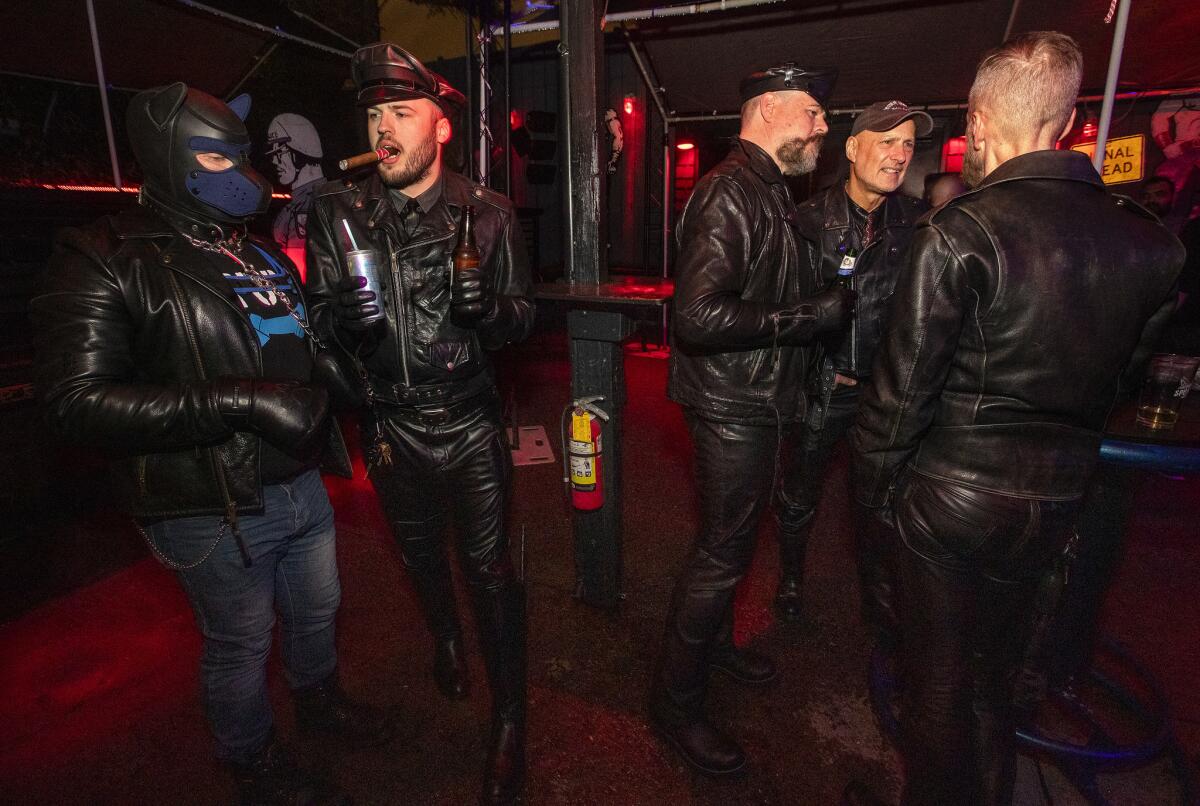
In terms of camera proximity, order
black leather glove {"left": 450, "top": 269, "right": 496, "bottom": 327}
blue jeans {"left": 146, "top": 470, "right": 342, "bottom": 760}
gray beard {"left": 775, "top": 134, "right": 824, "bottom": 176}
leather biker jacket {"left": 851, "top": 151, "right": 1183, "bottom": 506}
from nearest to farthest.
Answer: leather biker jacket {"left": 851, "top": 151, "right": 1183, "bottom": 506} → blue jeans {"left": 146, "top": 470, "right": 342, "bottom": 760} → black leather glove {"left": 450, "top": 269, "right": 496, "bottom": 327} → gray beard {"left": 775, "top": 134, "right": 824, "bottom": 176}

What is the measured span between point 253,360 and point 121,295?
1.35ft

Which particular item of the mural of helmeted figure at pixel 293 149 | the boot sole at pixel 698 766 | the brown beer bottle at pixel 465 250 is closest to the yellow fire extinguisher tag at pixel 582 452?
the brown beer bottle at pixel 465 250

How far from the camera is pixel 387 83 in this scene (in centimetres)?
249

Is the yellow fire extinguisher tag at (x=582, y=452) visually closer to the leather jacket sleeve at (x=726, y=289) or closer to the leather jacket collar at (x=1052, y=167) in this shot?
the leather jacket sleeve at (x=726, y=289)

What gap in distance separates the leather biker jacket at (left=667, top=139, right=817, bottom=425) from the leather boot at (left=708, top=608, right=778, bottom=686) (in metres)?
1.32

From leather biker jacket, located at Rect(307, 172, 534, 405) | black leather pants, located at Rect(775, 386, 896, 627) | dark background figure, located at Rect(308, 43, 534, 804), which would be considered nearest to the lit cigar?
dark background figure, located at Rect(308, 43, 534, 804)

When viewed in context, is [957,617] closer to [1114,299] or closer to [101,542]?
[1114,299]

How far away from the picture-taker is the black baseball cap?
3.28m

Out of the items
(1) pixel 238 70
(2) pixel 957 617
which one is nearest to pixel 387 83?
(2) pixel 957 617

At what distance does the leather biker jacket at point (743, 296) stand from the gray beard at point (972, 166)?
62 centimetres

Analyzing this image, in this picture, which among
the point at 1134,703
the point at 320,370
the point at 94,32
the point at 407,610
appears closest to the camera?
the point at 320,370

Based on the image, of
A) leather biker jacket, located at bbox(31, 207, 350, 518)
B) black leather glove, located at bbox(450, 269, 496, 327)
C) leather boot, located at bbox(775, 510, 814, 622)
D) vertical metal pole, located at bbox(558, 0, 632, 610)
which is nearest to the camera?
leather biker jacket, located at bbox(31, 207, 350, 518)

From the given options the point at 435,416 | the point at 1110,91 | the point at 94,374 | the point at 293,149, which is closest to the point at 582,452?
the point at 435,416

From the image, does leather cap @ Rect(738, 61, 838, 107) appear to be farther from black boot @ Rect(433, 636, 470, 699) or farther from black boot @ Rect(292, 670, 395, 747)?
black boot @ Rect(292, 670, 395, 747)
